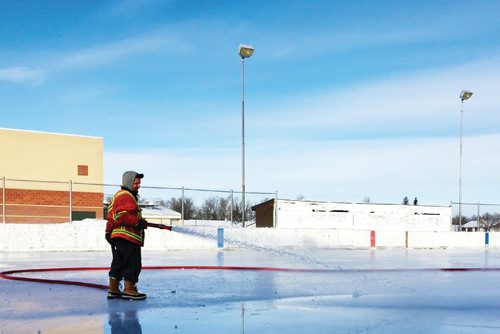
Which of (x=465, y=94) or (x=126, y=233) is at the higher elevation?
(x=465, y=94)

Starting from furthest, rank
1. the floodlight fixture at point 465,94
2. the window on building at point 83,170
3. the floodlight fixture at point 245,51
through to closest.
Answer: the window on building at point 83,170 → the floodlight fixture at point 465,94 → the floodlight fixture at point 245,51

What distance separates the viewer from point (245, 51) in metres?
26.3

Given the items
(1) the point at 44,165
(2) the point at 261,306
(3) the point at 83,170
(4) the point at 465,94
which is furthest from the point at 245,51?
(1) the point at 44,165

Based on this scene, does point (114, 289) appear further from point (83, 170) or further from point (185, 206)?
point (83, 170)

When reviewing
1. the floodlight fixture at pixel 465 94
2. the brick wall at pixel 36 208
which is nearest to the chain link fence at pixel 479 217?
the floodlight fixture at pixel 465 94

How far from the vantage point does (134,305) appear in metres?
6.51

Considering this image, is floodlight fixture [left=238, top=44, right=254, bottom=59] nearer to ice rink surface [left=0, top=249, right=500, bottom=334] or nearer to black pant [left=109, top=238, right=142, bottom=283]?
ice rink surface [left=0, top=249, right=500, bottom=334]

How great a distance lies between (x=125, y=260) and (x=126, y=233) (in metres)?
0.34

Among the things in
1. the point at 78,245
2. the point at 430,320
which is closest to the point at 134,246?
the point at 430,320

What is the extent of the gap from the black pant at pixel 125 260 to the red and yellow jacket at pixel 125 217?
0.30ft

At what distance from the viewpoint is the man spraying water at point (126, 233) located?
667 cm

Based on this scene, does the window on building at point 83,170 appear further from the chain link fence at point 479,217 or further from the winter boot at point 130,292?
the winter boot at point 130,292

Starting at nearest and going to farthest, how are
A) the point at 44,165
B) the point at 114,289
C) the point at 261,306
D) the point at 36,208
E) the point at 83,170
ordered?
the point at 261,306
the point at 114,289
the point at 36,208
the point at 44,165
the point at 83,170

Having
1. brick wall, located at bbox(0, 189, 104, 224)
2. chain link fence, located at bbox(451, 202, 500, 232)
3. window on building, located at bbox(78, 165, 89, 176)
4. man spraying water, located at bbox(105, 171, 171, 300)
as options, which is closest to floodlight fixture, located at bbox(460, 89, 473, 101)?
chain link fence, located at bbox(451, 202, 500, 232)
